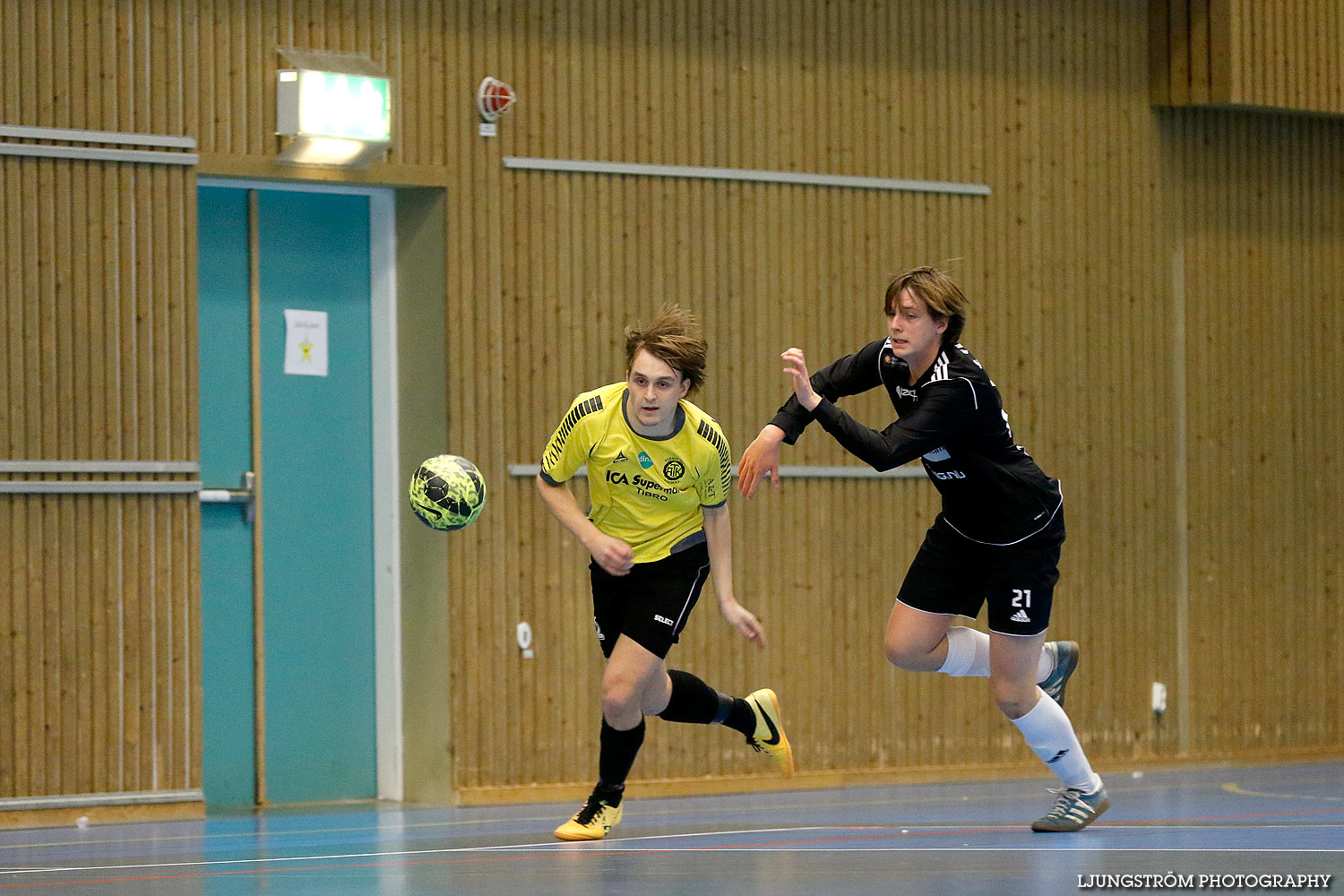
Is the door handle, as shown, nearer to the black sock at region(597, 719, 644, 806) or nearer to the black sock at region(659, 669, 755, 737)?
the black sock at region(659, 669, 755, 737)

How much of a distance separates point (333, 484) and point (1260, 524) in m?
5.86

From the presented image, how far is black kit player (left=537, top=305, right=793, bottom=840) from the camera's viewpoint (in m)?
6.48

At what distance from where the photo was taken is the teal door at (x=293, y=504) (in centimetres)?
920

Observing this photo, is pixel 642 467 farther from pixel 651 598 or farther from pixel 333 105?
pixel 333 105

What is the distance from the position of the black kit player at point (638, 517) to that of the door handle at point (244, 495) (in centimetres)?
309

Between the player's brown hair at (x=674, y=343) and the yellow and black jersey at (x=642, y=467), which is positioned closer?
the player's brown hair at (x=674, y=343)

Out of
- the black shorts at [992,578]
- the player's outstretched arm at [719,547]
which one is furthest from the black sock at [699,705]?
the black shorts at [992,578]

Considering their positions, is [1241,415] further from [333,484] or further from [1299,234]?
[333,484]

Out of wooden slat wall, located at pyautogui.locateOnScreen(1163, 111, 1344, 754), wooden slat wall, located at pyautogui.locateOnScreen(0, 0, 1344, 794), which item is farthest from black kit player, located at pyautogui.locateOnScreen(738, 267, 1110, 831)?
wooden slat wall, located at pyautogui.locateOnScreen(1163, 111, 1344, 754)

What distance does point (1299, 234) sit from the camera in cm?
1141

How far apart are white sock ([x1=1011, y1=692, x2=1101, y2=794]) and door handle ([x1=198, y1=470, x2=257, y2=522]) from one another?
14.6 feet

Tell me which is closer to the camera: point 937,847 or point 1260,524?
point 937,847

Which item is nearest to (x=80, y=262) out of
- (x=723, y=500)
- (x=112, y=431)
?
(x=112, y=431)

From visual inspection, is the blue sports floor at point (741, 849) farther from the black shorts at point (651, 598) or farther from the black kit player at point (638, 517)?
the black shorts at point (651, 598)
